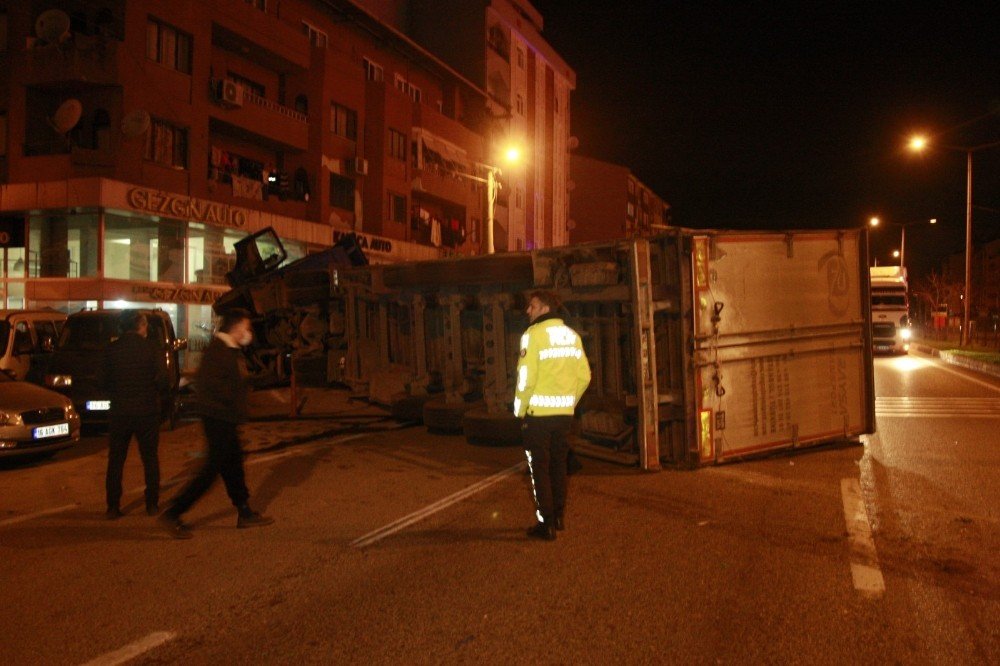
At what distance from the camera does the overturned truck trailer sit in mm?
8219

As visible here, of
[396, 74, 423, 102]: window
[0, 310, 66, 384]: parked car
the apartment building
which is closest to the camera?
[0, 310, 66, 384]: parked car

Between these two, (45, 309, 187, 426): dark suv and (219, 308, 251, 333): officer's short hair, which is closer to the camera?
(219, 308, 251, 333): officer's short hair

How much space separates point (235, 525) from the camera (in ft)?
21.1

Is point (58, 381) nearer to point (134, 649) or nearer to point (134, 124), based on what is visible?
point (134, 649)

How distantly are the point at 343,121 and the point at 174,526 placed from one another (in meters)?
26.9

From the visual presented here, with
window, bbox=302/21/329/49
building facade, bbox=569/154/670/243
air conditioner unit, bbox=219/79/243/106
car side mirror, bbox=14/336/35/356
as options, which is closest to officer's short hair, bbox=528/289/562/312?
car side mirror, bbox=14/336/35/356

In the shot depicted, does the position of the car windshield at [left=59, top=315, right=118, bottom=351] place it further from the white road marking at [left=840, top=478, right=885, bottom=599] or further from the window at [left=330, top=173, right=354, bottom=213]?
the window at [left=330, top=173, right=354, bottom=213]

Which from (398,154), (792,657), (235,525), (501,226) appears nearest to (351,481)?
(235,525)

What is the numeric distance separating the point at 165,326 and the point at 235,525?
7.66 meters

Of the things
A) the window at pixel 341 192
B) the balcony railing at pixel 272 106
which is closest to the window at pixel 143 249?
the balcony railing at pixel 272 106

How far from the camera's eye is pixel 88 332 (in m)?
12.6

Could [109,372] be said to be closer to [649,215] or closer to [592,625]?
[592,625]

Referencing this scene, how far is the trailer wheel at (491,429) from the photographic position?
387 inches

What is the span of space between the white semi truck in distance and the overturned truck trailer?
22980 mm
